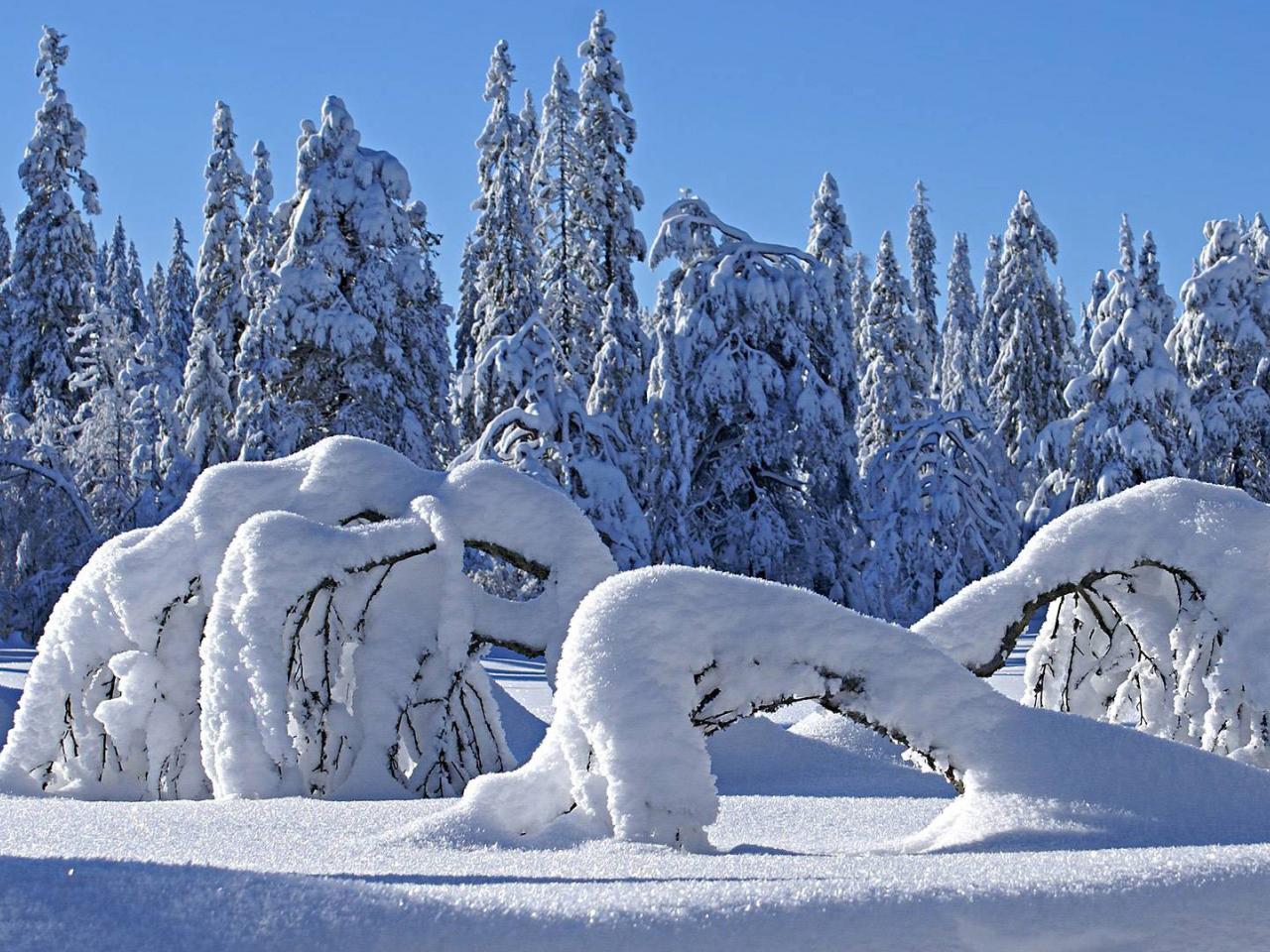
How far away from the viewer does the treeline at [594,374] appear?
68.3 feet

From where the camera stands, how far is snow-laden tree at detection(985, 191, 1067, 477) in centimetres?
4575

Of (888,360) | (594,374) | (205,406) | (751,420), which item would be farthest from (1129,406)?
(205,406)

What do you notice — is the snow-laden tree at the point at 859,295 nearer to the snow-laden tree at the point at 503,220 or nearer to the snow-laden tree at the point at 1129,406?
the snow-laden tree at the point at 503,220

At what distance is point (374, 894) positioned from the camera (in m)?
2.57

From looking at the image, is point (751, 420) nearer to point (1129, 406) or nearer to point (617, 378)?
point (617, 378)

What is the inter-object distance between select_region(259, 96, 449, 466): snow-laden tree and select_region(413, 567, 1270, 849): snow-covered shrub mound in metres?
21.2

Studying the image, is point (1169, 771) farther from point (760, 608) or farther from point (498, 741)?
point (498, 741)

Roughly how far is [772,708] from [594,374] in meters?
26.2

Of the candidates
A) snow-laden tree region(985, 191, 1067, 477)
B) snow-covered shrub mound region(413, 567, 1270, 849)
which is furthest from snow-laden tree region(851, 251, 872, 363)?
snow-covered shrub mound region(413, 567, 1270, 849)

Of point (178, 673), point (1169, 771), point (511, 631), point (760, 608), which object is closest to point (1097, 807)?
point (1169, 771)

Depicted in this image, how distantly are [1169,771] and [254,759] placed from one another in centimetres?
379

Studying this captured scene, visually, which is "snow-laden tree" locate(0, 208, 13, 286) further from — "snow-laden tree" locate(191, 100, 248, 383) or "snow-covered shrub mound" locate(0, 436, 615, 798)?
"snow-covered shrub mound" locate(0, 436, 615, 798)

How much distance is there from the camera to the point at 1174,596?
643 centimetres

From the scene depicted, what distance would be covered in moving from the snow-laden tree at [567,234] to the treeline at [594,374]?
0.08 meters
